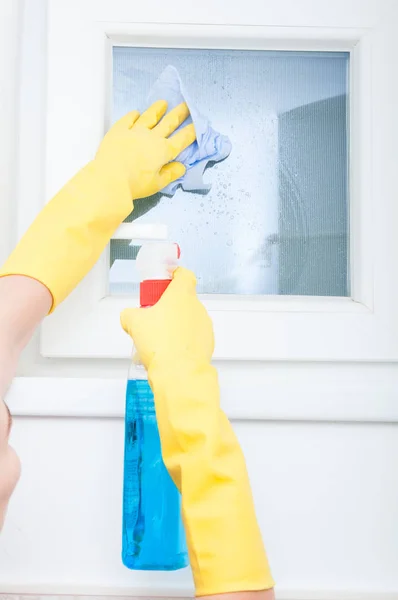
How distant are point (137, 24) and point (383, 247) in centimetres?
47

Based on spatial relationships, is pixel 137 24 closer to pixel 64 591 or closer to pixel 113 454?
pixel 113 454

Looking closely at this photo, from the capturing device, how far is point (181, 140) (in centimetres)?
84

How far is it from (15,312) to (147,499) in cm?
27

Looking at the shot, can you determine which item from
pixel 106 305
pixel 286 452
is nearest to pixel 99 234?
pixel 106 305

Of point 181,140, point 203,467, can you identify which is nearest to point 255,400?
point 203,467

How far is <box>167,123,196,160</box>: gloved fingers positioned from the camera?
32.5 inches

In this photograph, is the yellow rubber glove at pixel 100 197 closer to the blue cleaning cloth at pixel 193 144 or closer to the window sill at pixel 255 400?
the blue cleaning cloth at pixel 193 144

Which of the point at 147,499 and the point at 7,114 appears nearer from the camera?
the point at 147,499

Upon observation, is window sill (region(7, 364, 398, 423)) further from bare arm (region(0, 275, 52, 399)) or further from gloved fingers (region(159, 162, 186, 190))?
gloved fingers (region(159, 162, 186, 190))

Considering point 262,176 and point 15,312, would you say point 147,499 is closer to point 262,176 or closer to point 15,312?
point 15,312

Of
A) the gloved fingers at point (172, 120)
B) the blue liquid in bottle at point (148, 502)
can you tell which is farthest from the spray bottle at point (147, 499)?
the gloved fingers at point (172, 120)

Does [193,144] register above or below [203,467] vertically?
above

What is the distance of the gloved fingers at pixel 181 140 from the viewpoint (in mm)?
825

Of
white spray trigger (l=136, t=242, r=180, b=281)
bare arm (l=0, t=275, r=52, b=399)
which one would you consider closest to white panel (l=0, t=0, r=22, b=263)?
bare arm (l=0, t=275, r=52, b=399)
